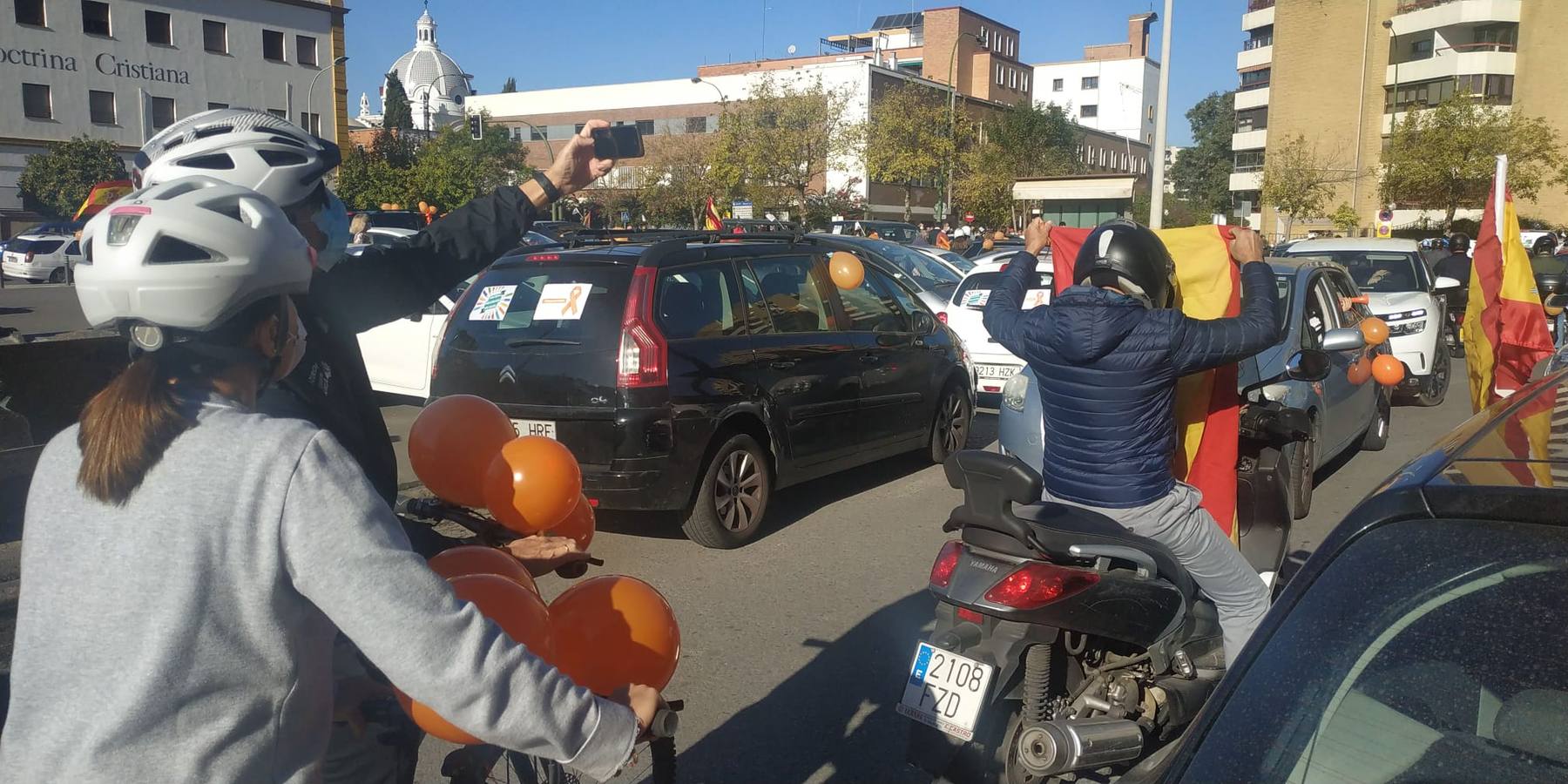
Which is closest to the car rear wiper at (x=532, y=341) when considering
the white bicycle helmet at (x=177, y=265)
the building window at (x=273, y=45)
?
the white bicycle helmet at (x=177, y=265)

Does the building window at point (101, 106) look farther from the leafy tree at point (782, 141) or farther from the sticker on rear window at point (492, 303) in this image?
the sticker on rear window at point (492, 303)

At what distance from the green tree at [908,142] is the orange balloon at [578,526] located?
51.0 meters

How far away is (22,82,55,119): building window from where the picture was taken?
50250 millimetres

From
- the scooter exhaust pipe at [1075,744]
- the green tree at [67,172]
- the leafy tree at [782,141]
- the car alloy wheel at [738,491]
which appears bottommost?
the car alloy wheel at [738,491]

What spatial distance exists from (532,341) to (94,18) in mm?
56625

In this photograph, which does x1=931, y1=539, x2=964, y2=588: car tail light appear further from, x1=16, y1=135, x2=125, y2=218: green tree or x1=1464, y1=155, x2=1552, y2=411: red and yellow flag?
x1=16, y1=135, x2=125, y2=218: green tree

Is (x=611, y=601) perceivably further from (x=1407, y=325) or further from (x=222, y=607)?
(x=1407, y=325)

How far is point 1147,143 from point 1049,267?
10985cm

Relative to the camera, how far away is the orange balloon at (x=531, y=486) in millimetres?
2617

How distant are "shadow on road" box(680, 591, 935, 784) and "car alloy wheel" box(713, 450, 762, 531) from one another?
5.44 ft

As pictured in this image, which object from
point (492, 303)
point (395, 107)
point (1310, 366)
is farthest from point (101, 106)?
point (1310, 366)

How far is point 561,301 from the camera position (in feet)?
22.0

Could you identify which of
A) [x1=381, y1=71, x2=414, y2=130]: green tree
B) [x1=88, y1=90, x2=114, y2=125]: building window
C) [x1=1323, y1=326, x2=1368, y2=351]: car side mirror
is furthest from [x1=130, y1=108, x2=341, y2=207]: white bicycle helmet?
[x1=381, y1=71, x2=414, y2=130]: green tree

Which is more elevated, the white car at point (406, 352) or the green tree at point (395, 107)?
the green tree at point (395, 107)
